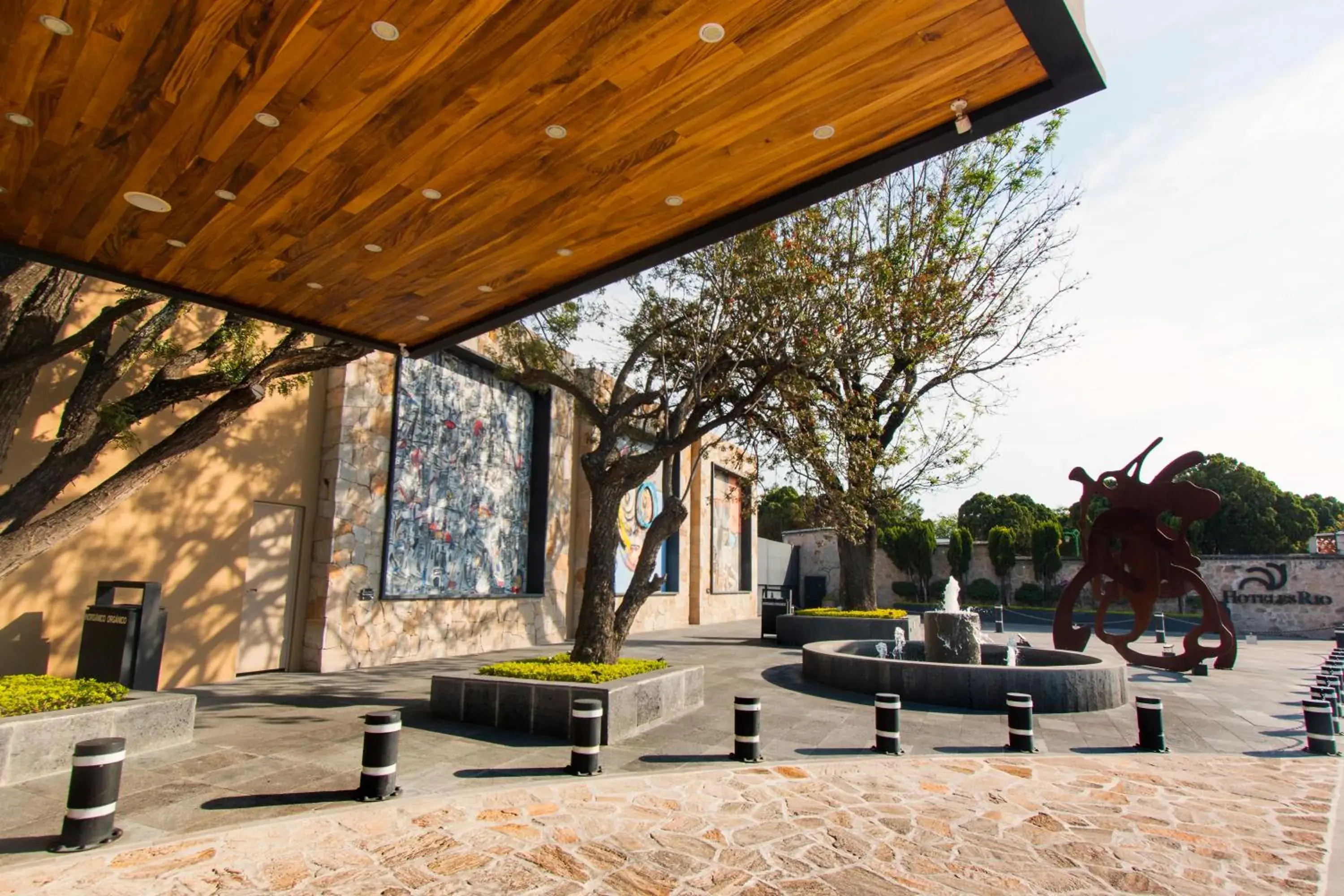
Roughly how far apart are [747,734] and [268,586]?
874 cm

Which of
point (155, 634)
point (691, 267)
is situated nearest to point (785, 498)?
point (691, 267)

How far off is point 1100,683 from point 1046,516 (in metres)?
57.3

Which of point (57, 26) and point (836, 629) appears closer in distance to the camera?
point (57, 26)

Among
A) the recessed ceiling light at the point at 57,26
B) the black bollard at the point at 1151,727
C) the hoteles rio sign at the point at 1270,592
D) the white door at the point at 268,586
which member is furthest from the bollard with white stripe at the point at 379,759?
the hoteles rio sign at the point at 1270,592

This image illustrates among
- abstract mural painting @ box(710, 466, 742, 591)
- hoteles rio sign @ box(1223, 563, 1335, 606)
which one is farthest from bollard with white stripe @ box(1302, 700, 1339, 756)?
hoteles rio sign @ box(1223, 563, 1335, 606)

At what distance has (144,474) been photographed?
761 centimetres

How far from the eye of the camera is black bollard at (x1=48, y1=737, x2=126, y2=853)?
15.9 feet

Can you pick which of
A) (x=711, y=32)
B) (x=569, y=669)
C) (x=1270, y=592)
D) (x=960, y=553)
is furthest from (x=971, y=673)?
(x=960, y=553)

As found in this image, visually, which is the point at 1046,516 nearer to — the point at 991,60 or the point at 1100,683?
the point at 1100,683

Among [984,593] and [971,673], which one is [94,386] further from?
[984,593]

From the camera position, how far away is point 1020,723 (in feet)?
26.7

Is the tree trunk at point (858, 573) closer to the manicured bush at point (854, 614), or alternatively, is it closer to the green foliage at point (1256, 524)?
the manicured bush at point (854, 614)

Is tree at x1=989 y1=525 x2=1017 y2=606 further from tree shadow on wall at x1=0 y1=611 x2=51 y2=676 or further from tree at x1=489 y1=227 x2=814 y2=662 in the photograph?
tree shadow on wall at x1=0 y1=611 x2=51 y2=676

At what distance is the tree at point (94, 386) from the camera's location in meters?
6.93
